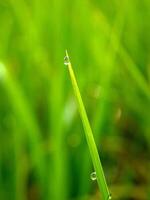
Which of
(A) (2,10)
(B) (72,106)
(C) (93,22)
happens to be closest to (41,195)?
(B) (72,106)

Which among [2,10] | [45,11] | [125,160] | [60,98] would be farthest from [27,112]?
[2,10]

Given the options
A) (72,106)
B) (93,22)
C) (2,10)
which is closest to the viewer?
(72,106)

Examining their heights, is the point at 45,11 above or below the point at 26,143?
above

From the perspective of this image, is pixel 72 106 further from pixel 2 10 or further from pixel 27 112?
pixel 2 10

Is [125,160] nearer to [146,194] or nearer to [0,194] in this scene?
[146,194]

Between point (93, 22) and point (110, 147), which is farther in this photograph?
point (93, 22)

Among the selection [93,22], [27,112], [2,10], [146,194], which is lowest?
[146,194]

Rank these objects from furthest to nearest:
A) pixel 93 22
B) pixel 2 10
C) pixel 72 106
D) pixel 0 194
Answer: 1. pixel 2 10
2. pixel 93 22
3. pixel 72 106
4. pixel 0 194
